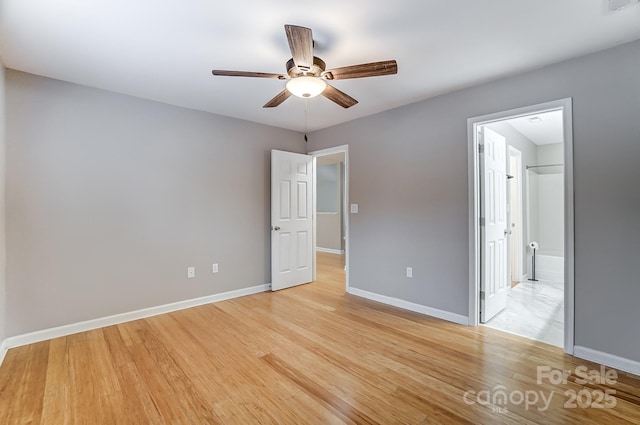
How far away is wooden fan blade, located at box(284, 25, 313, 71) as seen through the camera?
1570mm

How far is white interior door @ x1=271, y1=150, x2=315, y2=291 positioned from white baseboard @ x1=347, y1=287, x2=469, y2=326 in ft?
3.05

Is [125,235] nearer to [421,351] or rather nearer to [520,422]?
[421,351]

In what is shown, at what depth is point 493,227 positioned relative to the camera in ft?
10.5

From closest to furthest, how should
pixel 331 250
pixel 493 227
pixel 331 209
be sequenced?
1. pixel 493 227
2. pixel 331 250
3. pixel 331 209

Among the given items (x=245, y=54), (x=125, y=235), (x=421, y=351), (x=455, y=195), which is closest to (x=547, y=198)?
(x=455, y=195)

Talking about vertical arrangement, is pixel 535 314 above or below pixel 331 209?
below

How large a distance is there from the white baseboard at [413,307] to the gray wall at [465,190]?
67mm

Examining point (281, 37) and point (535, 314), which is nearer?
point (281, 37)

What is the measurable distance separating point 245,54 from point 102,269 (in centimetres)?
260

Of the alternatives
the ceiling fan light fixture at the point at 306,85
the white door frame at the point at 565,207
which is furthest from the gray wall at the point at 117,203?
the white door frame at the point at 565,207

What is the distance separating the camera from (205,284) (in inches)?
146

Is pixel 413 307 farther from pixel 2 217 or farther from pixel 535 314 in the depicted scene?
pixel 2 217

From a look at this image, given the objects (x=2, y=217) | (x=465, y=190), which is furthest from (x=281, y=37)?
(x=2, y=217)

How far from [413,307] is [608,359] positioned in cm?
165
